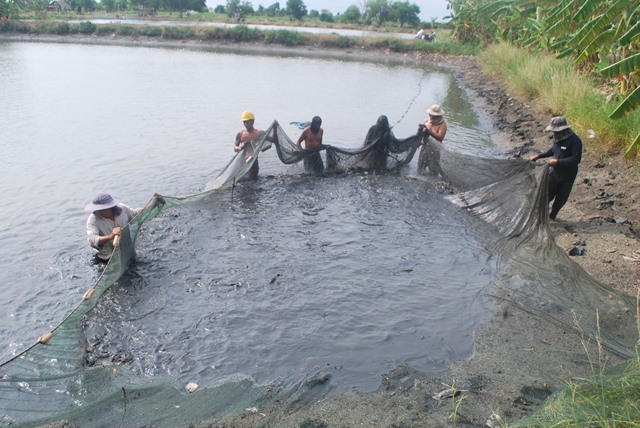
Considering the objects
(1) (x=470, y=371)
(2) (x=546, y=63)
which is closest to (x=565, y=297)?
(1) (x=470, y=371)

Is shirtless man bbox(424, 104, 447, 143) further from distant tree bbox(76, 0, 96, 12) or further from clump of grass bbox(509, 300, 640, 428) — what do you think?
distant tree bbox(76, 0, 96, 12)

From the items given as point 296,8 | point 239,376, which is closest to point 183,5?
point 296,8

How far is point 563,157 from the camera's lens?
→ 810 cm

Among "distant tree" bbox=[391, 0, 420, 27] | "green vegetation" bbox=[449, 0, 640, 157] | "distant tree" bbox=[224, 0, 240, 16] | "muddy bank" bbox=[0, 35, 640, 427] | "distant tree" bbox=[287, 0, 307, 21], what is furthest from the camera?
"distant tree" bbox=[287, 0, 307, 21]

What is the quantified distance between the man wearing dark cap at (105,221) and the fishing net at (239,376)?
27cm

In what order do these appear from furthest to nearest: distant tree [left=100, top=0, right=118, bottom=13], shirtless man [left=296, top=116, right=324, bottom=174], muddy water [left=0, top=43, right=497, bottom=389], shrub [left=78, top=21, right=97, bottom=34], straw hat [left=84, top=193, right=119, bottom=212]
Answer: distant tree [left=100, top=0, right=118, bottom=13] < shrub [left=78, top=21, right=97, bottom=34] < shirtless man [left=296, top=116, right=324, bottom=174] < straw hat [left=84, top=193, right=119, bottom=212] < muddy water [left=0, top=43, right=497, bottom=389]

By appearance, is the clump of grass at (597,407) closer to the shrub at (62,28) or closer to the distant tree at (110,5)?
the shrub at (62,28)

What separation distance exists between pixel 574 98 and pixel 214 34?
40.6 meters

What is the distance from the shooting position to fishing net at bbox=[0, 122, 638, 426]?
4.47 meters

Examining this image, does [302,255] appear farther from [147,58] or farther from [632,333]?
[147,58]

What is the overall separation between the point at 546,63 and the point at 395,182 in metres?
10.4

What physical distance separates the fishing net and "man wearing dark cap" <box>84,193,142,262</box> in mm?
271

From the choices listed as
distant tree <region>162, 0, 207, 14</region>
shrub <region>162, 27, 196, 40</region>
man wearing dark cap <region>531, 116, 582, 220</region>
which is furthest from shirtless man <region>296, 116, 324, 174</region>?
distant tree <region>162, 0, 207, 14</region>

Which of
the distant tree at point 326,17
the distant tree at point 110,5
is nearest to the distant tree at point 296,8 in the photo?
the distant tree at point 326,17
